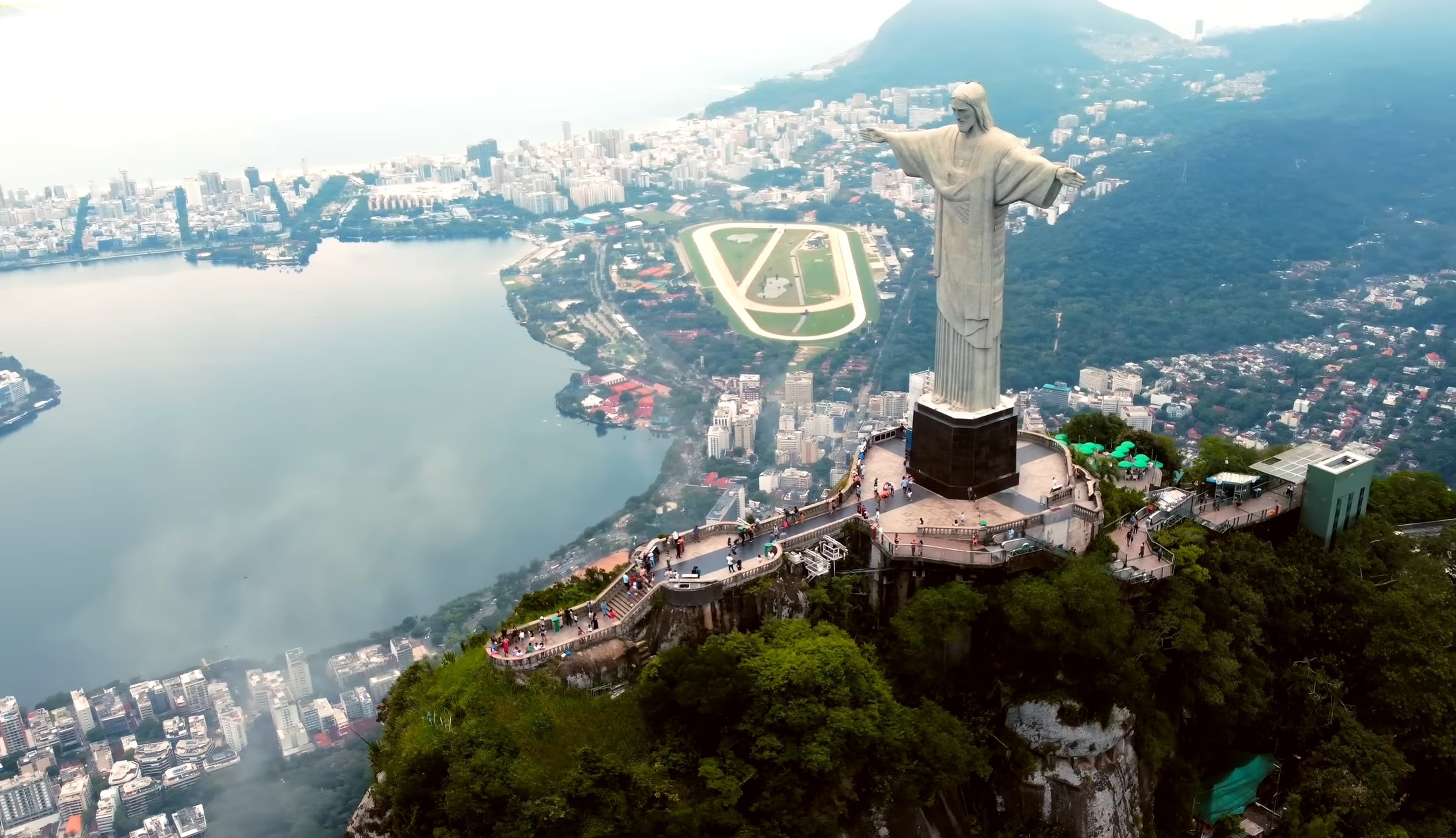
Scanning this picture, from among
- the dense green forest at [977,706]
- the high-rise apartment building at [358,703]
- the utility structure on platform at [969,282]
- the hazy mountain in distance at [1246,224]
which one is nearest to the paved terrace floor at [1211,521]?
the dense green forest at [977,706]

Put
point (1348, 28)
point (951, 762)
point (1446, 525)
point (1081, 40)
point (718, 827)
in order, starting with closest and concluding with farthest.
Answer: point (718, 827) < point (951, 762) < point (1446, 525) < point (1348, 28) < point (1081, 40)

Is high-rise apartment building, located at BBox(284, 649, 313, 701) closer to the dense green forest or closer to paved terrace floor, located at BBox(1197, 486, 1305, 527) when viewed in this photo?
the dense green forest

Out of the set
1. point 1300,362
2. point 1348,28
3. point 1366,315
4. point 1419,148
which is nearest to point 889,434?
point 1300,362

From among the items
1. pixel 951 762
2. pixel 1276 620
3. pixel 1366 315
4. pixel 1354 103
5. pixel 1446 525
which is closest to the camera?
pixel 951 762

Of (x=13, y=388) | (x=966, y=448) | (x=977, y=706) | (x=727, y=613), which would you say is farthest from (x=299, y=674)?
(x=13, y=388)

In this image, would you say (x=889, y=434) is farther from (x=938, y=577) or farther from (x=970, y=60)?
(x=970, y=60)

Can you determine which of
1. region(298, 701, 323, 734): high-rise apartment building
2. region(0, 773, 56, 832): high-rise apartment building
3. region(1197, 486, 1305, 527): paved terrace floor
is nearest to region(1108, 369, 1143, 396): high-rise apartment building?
region(1197, 486, 1305, 527): paved terrace floor

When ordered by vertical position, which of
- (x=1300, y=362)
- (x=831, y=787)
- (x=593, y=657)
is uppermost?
(x=593, y=657)
